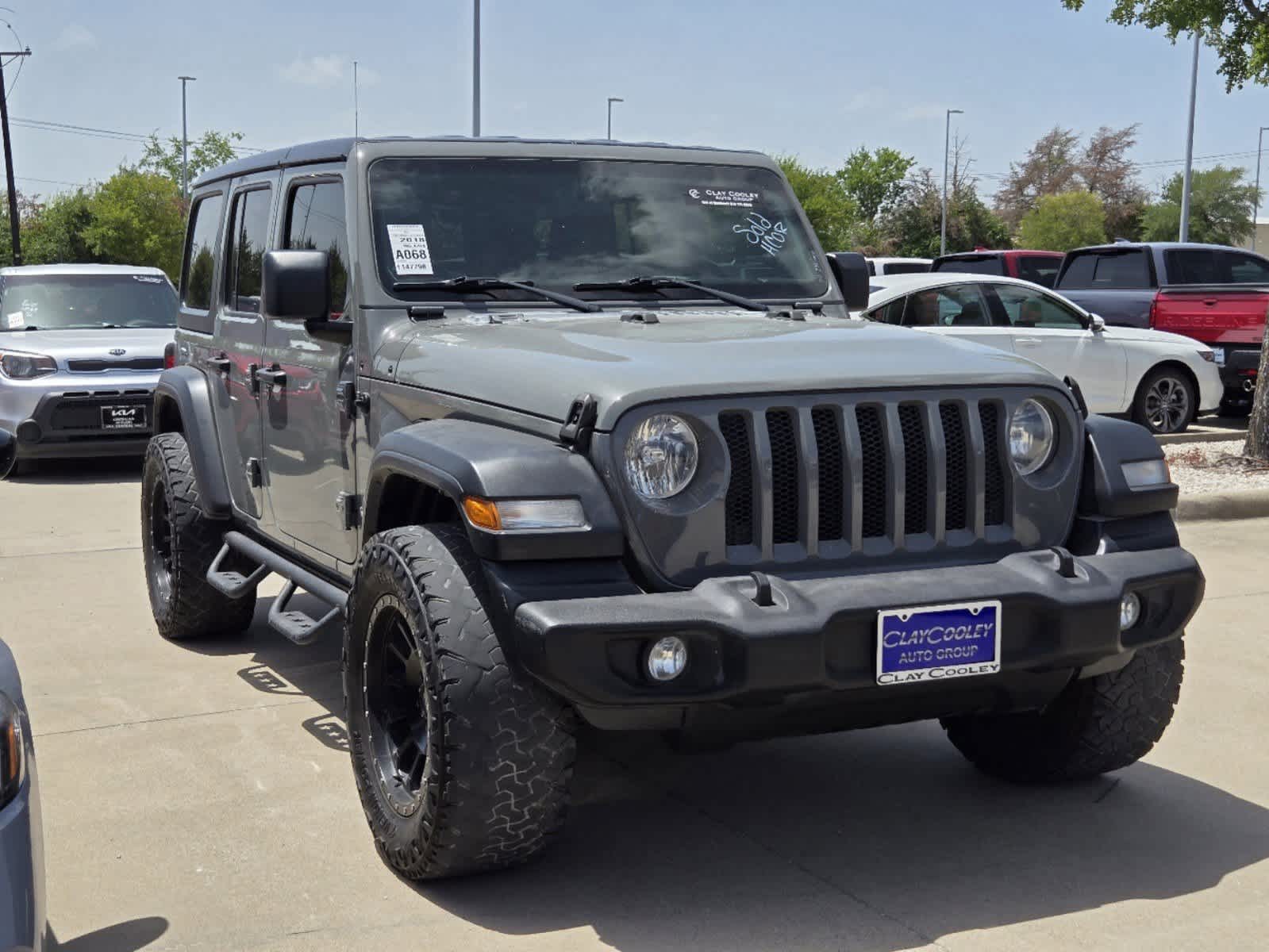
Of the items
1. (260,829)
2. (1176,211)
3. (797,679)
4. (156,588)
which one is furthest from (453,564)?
(1176,211)

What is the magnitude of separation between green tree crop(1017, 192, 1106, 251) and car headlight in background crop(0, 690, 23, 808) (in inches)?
2749

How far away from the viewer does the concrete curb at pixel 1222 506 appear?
970cm

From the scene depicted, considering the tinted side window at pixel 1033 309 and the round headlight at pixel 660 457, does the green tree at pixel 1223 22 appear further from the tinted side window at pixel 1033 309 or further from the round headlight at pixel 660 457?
the round headlight at pixel 660 457

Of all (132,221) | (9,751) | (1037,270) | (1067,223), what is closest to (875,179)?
Answer: (1067,223)

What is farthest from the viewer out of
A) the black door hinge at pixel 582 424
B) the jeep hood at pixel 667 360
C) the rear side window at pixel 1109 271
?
the rear side window at pixel 1109 271

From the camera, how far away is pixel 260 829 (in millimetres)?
4391

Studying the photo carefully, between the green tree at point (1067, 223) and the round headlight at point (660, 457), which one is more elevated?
the green tree at point (1067, 223)

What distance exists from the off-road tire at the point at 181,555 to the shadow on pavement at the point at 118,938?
270 centimetres

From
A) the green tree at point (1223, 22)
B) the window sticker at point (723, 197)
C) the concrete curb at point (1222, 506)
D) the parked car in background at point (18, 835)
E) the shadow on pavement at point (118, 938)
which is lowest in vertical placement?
the shadow on pavement at point (118, 938)


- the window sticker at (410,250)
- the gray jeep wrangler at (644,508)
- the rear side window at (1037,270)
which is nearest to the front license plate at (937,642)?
the gray jeep wrangler at (644,508)

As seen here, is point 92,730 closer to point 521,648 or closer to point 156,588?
point 156,588

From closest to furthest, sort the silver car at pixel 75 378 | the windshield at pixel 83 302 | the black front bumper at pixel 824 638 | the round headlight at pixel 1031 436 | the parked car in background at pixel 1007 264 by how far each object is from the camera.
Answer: the black front bumper at pixel 824 638 → the round headlight at pixel 1031 436 → the silver car at pixel 75 378 → the windshield at pixel 83 302 → the parked car in background at pixel 1007 264

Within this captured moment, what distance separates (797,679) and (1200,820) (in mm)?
1633

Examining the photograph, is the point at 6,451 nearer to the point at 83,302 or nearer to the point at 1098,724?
the point at 1098,724
